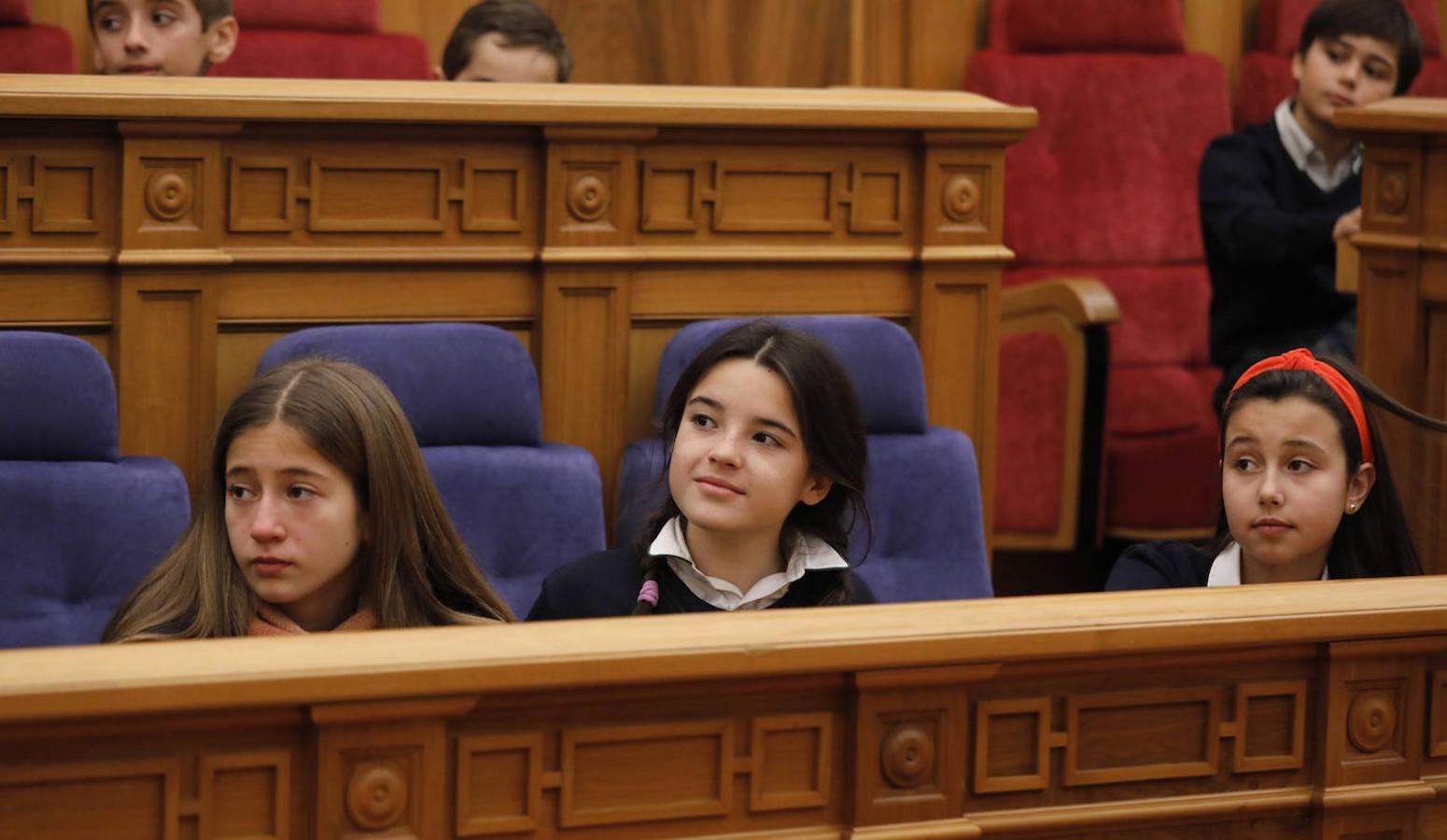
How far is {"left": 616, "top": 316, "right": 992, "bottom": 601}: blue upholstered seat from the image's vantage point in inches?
28.5

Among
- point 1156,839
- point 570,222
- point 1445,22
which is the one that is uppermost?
point 1445,22

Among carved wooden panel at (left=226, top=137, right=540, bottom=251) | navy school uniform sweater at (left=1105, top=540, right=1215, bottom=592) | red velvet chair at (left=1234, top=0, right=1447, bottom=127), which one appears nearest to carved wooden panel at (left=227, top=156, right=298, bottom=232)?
carved wooden panel at (left=226, top=137, right=540, bottom=251)

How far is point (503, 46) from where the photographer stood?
3.15ft

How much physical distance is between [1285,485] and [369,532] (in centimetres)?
28

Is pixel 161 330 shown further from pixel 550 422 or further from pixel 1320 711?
pixel 1320 711

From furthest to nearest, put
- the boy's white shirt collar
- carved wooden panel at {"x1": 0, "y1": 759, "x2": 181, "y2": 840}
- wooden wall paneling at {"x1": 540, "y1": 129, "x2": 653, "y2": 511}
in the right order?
1. wooden wall paneling at {"x1": 540, "y1": 129, "x2": 653, "y2": 511}
2. the boy's white shirt collar
3. carved wooden panel at {"x1": 0, "y1": 759, "x2": 181, "y2": 840}

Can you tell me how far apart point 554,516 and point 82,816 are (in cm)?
34

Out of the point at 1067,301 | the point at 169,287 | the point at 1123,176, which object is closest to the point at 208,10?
the point at 169,287

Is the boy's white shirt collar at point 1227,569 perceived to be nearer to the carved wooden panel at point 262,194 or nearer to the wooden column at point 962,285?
the wooden column at point 962,285

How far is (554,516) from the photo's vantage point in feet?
2.21

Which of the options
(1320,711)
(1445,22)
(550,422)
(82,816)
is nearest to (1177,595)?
(1320,711)

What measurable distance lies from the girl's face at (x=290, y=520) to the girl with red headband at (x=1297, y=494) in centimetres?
25

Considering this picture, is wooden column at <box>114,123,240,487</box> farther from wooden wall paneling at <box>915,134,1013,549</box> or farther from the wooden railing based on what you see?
the wooden railing

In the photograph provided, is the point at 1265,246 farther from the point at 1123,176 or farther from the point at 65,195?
the point at 65,195
